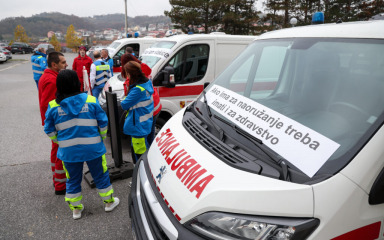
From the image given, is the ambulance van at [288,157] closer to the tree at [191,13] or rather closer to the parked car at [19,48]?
the tree at [191,13]

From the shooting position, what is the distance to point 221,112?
221cm

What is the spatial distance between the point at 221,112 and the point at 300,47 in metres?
0.85

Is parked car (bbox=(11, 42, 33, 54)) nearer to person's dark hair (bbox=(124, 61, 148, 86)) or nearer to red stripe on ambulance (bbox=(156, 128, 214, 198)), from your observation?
person's dark hair (bbox=(124, 61, 148, 86))

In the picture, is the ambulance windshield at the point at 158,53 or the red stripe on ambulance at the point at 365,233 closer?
the red stripe on ambulance at the point at 365,233

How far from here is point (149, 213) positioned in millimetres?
1896

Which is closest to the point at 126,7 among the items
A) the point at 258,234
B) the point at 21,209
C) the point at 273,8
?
the point at 273,8

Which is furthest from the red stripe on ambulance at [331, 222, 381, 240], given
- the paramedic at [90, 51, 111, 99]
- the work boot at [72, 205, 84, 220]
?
the paramedic at [90, 51, 111, 99]

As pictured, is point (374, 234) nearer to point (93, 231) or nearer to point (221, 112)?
point (221, 112)

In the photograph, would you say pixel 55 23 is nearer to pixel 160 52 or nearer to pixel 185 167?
pixel 160 52

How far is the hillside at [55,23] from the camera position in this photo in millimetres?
79750

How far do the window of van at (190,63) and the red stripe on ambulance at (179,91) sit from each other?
0.12 metres

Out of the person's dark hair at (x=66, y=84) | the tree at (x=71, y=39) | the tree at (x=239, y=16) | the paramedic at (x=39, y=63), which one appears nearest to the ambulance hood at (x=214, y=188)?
the person's dark hair at (x=66, y=84)

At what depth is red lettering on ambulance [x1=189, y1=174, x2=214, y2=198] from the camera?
155 cm

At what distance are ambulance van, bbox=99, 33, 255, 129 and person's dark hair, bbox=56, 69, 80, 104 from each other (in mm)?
2046
